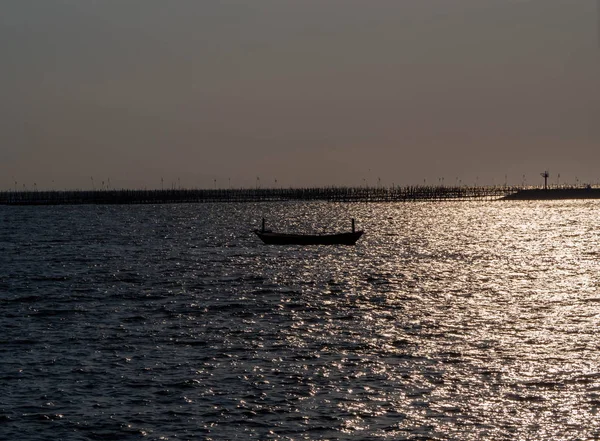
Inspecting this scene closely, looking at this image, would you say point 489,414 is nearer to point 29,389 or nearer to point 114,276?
point 29,389

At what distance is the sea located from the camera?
20812 millimetres

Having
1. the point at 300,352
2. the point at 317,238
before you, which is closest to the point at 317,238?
the point at 317,238

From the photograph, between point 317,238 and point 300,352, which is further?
point 317,238

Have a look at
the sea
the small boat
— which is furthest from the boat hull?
the sea

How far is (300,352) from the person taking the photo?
1120 inches

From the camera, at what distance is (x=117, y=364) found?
1062 inches

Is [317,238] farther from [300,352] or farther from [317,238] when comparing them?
[300,352]

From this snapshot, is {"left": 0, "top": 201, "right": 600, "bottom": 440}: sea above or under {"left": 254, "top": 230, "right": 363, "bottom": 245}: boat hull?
under

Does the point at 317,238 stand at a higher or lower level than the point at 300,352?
higher

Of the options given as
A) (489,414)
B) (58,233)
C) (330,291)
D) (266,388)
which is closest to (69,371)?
(266,388)

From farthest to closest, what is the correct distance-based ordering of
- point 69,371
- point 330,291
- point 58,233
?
point 58,233
point 330,291
point 69,371

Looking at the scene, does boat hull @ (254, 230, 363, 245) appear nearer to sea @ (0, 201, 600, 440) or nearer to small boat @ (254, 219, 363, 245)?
small boat @ (254, 219, 363, 245)

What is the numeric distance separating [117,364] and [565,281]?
32.3 metres

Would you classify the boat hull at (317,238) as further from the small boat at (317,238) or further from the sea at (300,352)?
the sea at (300,352)
